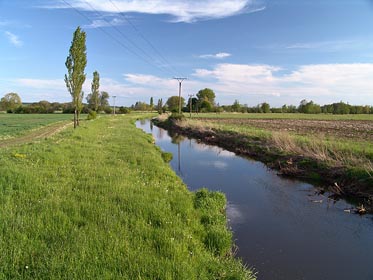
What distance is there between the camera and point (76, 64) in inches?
982

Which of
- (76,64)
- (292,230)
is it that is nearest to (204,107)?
(76,64)

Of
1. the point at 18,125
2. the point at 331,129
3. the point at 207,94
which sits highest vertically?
the point at 207,94

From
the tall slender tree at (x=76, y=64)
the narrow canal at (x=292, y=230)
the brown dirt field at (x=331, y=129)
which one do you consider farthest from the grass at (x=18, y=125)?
the brown dirt field at (x=331, y=129)

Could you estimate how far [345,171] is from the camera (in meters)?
11.5

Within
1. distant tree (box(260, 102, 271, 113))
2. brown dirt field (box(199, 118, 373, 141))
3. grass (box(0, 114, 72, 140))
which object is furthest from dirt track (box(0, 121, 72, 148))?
distant tree (box(260, 102, 271, 113))

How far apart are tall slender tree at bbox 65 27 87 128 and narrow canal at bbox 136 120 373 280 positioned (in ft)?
56.1

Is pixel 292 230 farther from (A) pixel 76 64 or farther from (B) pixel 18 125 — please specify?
(B) pixel 18 125

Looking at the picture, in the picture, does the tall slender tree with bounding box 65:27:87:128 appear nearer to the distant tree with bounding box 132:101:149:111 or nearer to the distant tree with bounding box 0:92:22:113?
the distant tree with bounding box 0:92:22:113

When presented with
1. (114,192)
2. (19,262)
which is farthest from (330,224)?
(19,262)

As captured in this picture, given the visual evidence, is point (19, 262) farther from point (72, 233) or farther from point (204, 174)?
point (204, 174)

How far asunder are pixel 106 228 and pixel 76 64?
23.3 m

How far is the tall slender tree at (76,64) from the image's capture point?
24.9m

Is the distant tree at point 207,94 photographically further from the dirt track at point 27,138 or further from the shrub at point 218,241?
the shrub at point 218,241

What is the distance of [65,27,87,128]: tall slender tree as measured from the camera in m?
24.9
